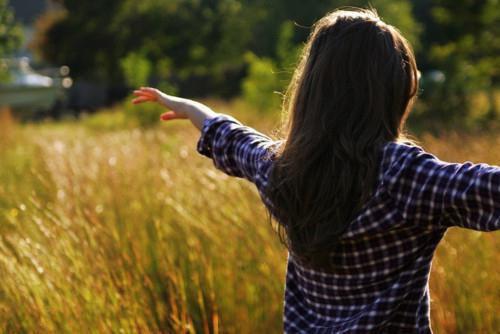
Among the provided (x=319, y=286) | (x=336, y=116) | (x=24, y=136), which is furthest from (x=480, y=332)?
(x=24, y=136)

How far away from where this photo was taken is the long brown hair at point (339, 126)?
1765 millimetres

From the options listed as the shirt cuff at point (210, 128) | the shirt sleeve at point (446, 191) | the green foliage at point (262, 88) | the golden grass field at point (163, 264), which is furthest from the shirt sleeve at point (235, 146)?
the green foliage at point (262, 88)

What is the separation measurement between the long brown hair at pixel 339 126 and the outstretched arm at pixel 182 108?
1.63ft

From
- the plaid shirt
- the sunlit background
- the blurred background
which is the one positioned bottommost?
the blurred background

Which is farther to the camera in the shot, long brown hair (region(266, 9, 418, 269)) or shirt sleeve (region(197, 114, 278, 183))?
shirt sleeve (region(197, 114, 278, 183))

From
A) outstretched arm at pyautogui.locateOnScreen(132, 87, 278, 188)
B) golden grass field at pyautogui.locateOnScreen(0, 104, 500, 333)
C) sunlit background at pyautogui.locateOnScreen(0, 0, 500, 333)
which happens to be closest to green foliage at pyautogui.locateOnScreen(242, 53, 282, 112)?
sunlit background at pyautogui.locateOnScreen(0, 0, 500, 333)

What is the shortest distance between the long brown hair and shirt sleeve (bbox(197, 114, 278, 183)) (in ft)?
0.67

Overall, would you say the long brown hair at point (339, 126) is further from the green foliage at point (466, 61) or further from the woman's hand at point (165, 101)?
the green foliage at point (466, 61)

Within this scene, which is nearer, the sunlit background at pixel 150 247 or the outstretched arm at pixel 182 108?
the outstretched arm at pixel 182 108

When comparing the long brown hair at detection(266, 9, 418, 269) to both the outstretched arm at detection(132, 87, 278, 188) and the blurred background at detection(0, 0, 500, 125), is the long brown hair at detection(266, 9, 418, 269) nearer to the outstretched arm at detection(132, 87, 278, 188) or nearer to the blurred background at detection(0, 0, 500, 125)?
the outstretched arm at detection(132, 87, 278, 188)

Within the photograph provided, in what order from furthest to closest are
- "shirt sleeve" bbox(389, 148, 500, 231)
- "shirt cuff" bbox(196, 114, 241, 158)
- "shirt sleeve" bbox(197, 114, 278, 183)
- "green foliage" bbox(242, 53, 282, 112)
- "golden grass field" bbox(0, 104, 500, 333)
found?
"green foliage" bbox(242, 53, 282, 112)
"golden grass field" bbox(0, 104, 500, 333)
"shirt cuff" bbox(196, 114, 241, 158)
"shirt sleeve" bbox(197, 114, 278, 183)
"shirt sleeve" bbox(389, 148, 500, 231)

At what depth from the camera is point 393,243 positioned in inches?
69.2

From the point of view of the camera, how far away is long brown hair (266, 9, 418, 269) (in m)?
1.76

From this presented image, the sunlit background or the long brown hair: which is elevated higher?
the long brown hair
